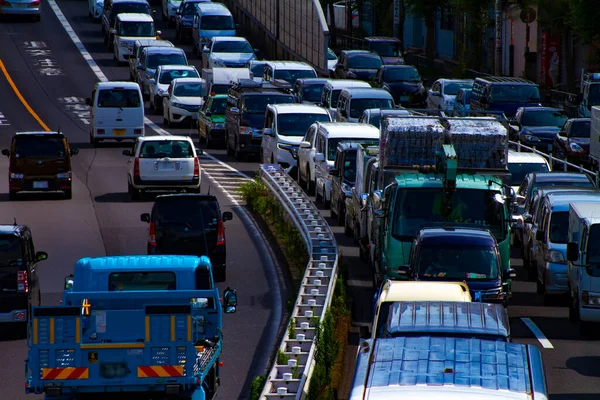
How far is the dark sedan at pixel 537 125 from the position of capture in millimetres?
40375

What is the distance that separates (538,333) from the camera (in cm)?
2052

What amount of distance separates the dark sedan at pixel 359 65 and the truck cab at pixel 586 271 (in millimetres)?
35571

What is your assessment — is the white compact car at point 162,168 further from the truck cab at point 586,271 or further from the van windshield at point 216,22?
the van windshield at point 216,22

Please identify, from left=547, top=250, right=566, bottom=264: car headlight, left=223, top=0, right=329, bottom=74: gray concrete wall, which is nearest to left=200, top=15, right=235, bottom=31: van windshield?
left=223, top=0, right=329, bottom=74: gray concrete wall

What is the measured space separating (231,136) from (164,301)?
2848 centimetres

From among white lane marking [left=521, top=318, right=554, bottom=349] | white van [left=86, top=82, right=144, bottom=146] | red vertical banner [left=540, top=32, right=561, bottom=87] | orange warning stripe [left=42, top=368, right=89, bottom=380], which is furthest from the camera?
red vertical banner [left=540, top=32, right=561, bottom=87]

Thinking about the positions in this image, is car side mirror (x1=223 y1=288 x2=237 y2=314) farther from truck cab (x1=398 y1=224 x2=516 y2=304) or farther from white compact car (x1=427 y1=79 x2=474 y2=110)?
white compact car (x1=427 y1=79 x2=474 y2=110)

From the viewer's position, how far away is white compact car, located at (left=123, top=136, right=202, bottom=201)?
33.2m

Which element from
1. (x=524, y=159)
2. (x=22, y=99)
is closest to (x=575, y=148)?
(x=524, y=159)

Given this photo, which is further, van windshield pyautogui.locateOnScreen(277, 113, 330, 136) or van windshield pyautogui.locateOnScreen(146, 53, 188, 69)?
van windshield pyautogui.locateOnScreen(146, 53, 188, 69)

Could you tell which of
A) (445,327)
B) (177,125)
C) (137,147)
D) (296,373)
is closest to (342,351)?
(296,373)

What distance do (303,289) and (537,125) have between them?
22899mm

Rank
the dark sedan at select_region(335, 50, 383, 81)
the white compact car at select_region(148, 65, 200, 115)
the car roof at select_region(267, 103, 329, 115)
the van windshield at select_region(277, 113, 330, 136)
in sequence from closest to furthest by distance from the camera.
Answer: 1. the van windshield at select_region(277, 113, 330, 136)
2. the car roof at select_region(267, 103, 329, 115)
3. the white compact car at select_region(148, 65, 200, 115)
4. the dark sedan at select_region(335, 50, 383, 81)

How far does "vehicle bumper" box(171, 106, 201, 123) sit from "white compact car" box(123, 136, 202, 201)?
15.7 metres
